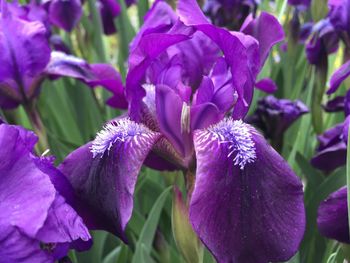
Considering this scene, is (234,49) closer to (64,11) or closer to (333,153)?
(333,153)

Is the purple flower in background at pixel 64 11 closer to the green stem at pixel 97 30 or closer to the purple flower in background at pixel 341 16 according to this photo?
the green stem at pixel 97 30

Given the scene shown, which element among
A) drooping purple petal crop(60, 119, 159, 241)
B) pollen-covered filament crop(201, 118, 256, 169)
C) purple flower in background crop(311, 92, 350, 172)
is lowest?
purple flower in background crop(311, 92, 350, 172)

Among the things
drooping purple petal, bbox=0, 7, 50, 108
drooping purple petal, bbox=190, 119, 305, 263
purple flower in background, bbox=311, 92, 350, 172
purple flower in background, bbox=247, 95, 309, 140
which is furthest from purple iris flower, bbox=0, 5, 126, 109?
drooping purple petal, bbox=190, 119, 305, 263

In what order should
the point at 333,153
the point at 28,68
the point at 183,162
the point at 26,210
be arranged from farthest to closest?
1. the point at 28,68
2. the point at 333,153
3. the point at 183,162
4. the point at 26,210

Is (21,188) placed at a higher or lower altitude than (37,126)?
higher

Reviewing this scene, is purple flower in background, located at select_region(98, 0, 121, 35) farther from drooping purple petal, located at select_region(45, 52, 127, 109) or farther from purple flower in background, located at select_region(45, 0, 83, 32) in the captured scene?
drooping purple petal, located at select_region(45, 52, 127, 109)

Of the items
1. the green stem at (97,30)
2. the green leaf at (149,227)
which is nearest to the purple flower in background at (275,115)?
the green leaf at (149,227)

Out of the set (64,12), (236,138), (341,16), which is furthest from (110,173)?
(64,12)
